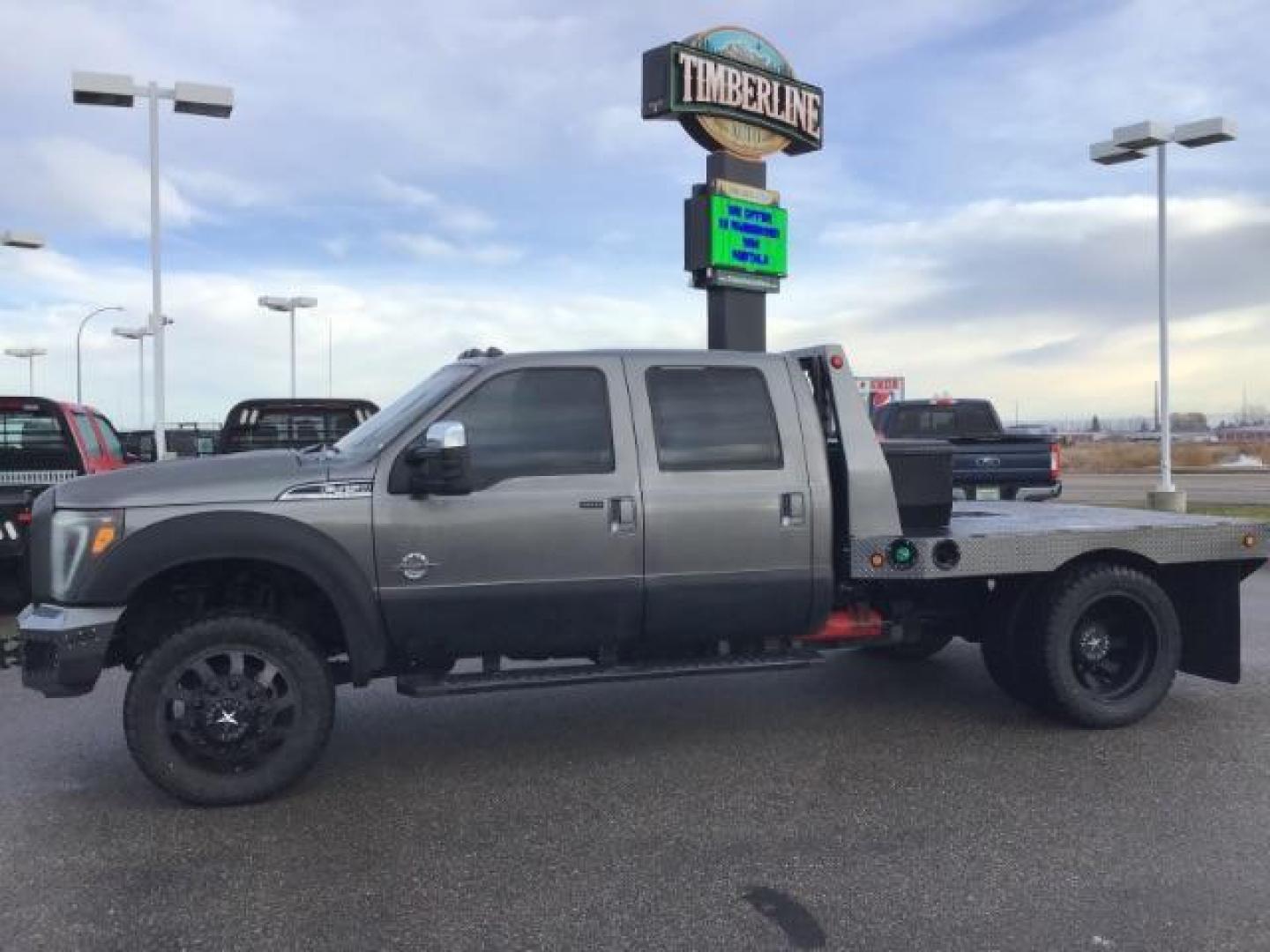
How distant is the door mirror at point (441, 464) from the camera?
15.4 feet

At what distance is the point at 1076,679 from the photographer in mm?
5895

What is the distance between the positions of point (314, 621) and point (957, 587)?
3400mm

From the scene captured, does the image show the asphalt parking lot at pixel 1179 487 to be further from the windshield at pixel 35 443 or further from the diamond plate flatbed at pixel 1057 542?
the windshield at pixel 35 443

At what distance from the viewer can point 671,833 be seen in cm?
440

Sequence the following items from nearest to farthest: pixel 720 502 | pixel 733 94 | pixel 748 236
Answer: pixel 720 502
pixel 733 94
pixel 748 236

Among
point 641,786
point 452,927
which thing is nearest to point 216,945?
point 452,927

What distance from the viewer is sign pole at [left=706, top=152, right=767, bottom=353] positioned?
55.9 ft

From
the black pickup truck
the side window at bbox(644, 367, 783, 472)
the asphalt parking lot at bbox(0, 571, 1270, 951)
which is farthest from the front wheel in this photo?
the black pickup truck

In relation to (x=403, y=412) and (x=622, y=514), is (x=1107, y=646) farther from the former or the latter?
(x=403, y=412)

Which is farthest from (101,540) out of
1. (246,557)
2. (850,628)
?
(850,628)

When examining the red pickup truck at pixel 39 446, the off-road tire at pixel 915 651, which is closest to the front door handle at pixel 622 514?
the off-road tire at pixel 915 651

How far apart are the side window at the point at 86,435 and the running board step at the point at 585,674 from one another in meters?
5.80

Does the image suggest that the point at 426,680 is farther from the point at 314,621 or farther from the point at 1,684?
the point at 1,684

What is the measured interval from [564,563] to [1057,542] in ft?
8.48
